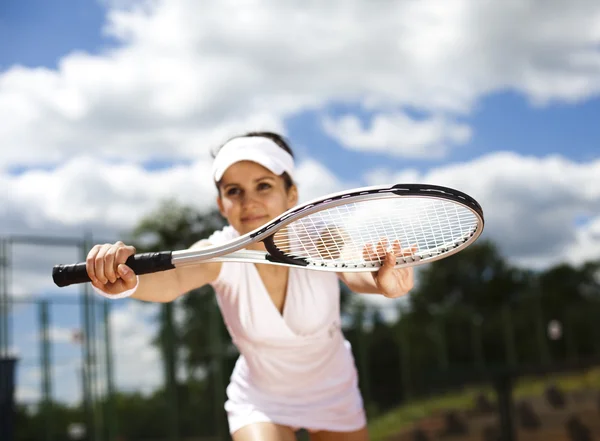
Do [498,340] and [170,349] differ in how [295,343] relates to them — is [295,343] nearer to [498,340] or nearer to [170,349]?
[170,349]

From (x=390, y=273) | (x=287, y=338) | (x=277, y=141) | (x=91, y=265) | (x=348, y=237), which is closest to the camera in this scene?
(x=91, y=265)

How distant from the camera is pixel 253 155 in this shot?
272 cm

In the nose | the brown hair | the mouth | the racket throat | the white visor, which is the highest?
the brown hair

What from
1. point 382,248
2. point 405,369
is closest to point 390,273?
point 382,248

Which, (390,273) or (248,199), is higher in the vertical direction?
(248,199)

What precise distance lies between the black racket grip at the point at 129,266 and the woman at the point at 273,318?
320 millimetres

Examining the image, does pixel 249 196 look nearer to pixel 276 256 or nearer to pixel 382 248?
pixel 276 256

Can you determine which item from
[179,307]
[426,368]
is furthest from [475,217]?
[426,368]

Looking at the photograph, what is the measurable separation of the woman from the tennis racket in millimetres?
178

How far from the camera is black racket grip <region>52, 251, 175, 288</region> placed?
2.24 metres

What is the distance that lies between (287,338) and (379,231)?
531mm

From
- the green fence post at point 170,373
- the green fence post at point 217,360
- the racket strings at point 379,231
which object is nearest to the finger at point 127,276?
the racket strings at point 379,231

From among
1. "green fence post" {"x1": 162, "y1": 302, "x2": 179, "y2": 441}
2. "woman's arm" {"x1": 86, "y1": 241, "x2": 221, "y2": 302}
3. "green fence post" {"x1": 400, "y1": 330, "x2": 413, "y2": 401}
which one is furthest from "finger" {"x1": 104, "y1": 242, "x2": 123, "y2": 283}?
"green fence post" {"x1": 400, "y1": 330, "x2": 413, "y2": 401}

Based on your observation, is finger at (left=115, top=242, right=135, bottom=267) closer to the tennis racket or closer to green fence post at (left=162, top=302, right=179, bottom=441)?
the tennis racket
